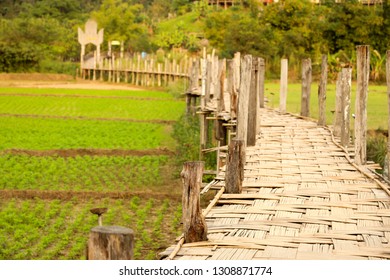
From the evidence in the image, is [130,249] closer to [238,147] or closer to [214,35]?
[238,147]

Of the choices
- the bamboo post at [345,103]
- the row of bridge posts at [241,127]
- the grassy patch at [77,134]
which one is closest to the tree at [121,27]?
the grassy patch at [77,134]

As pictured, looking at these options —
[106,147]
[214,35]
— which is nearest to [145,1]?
[214,35]

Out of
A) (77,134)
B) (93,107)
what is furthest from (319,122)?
(93,107)

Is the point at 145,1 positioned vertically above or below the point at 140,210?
above

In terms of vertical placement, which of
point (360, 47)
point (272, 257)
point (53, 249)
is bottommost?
point (53, 249)

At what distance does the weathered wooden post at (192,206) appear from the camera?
6598 mm

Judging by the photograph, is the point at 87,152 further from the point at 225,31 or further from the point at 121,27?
the point at 121,27

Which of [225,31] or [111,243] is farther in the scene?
[225,31]

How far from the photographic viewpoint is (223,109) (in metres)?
15.2

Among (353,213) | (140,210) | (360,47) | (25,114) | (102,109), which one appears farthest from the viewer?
(102,109)

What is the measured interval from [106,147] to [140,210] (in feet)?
20.5

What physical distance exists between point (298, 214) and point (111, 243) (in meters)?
3.22

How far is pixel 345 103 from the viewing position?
A: 12172mm

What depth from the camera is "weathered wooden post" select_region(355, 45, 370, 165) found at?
10.2 metres
